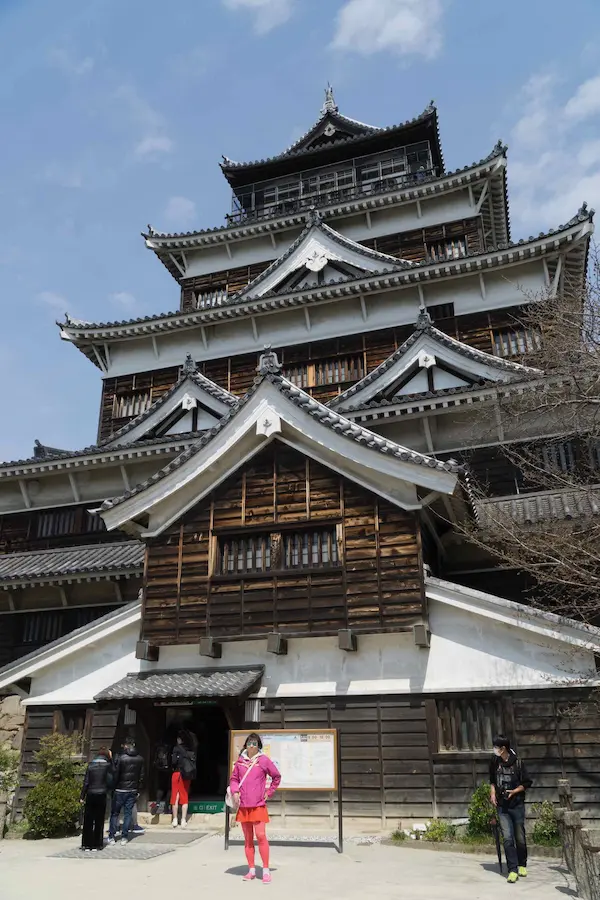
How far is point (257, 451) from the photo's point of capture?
1371cm

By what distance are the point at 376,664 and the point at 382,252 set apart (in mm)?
16712

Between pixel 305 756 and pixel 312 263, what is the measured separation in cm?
1740

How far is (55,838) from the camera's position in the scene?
11.3 m

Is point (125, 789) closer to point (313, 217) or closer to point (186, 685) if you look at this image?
point (186, 685)

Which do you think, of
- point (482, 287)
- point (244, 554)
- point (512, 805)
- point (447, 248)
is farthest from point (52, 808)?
point (447, 248)

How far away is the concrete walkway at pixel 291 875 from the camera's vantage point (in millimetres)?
7359

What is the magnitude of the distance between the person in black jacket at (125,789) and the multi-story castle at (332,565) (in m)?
1.21

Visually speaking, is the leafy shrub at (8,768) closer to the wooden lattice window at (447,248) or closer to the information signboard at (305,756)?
the information signboard at (305,756)

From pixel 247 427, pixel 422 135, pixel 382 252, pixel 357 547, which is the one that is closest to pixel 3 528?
pixel 247 427

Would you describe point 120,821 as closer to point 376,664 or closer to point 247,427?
point 376,664

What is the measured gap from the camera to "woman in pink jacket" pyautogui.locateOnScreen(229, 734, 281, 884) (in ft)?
26.4

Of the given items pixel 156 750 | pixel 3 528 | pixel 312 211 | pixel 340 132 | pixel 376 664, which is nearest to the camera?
pixel 376 664

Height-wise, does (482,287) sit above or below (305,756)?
above

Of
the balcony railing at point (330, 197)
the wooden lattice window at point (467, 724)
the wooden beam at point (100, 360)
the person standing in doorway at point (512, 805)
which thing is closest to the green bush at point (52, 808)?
the wooden lattice window at point (467, 724)
